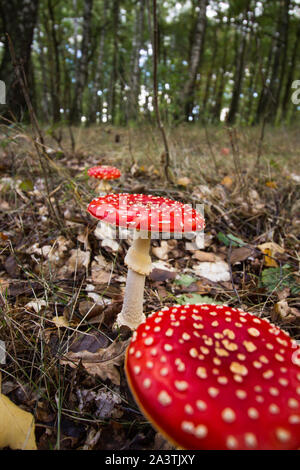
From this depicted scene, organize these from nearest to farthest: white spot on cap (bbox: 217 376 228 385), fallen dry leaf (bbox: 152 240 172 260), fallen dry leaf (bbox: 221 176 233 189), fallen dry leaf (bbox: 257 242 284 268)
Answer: white spot on cap (bbox: 217 376 228 385)
fallen dry leaf (bbox: 257 242 284 268)
fallen dry leaf (bbox: 152 240 172 260)
fallen dry leaf (bbox: 221 176 233 189)

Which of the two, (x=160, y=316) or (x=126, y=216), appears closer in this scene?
(x=160, y=316)

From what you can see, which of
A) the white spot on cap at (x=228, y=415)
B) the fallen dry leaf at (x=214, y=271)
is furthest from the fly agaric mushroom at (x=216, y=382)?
the fallen dry leaf at (x=214, y=271)

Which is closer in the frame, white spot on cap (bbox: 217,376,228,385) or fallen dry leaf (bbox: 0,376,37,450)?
white spot on cap (bbox: 217,376,228,385)

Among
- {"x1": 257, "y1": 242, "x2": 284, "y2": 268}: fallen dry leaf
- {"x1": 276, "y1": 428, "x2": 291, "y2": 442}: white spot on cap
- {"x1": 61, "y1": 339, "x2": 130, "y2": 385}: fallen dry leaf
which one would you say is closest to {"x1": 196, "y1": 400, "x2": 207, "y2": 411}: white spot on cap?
{"x1": 276, "y1": 428, "x2": 291, "y2": 442}: white spot on cap

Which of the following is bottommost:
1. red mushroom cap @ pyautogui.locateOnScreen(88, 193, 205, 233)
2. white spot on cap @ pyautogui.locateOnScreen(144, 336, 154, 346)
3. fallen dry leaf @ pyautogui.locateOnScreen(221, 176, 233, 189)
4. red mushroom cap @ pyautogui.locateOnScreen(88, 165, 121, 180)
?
white spot on cap @ pyautogui.locateOnScreen(144, 336, 154, 346)

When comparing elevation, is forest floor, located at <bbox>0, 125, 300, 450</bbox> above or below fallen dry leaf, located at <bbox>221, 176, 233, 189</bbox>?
below

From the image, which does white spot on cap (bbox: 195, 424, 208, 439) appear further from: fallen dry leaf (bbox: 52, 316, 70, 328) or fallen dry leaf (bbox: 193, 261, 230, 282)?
fallen dry leaf (bbox: 193, 261, 230, 282)
